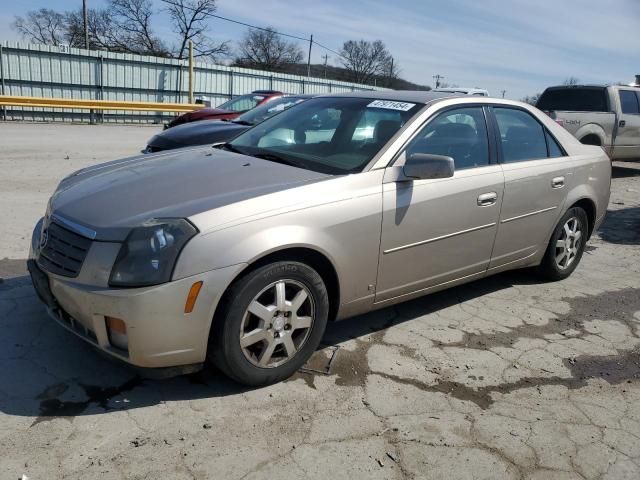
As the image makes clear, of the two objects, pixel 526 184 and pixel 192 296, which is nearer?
pixel 192 296

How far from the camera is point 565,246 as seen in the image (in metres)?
5.01

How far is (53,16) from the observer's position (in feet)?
196

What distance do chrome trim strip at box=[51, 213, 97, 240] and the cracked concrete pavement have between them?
0.81 m

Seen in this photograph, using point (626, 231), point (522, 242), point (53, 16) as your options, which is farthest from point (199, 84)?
point (53, 16)

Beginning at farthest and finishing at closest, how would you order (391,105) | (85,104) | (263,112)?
(85,104)
(263,112)
(391,105)

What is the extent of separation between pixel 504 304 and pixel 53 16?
2643 inches

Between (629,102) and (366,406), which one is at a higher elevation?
(629,102)

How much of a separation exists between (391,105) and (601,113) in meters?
9.09

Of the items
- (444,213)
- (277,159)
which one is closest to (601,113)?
(444,213)

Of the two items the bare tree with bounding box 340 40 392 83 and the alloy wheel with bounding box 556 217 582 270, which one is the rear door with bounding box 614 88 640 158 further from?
the bare tree with bounding box 340 40 392 83

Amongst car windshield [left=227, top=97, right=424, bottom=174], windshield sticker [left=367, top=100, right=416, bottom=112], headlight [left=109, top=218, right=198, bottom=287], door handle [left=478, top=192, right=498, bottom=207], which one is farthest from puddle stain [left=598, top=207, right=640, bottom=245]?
headlight [left=109, top=218, right=198, bottom=287]

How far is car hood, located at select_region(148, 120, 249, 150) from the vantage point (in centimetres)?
779

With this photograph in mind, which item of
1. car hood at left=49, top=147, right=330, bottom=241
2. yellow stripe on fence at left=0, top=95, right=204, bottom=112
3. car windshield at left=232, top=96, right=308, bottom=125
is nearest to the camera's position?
car hood at left=49, top=147, right=330, bottom=241

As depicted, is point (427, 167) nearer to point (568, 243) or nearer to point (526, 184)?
point (526, 184)
